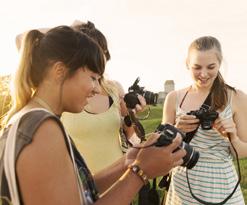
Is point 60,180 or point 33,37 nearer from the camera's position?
point 60,180

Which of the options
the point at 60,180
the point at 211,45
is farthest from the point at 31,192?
the point at 211,45

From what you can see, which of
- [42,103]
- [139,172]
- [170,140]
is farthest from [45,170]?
[170,140]

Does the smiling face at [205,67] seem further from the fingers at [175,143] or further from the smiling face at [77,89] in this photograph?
the smiling face at [77,89]

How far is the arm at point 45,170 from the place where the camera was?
6.11 ft

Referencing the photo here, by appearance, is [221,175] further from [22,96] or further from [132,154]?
[22,96]

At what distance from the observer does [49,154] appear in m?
1.88

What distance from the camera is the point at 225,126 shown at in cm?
369

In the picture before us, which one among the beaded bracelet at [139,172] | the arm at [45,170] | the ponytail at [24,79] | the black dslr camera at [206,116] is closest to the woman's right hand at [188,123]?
the black dslr camera at [206,116]

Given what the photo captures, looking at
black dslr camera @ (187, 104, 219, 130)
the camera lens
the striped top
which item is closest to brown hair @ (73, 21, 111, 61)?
the camera lens

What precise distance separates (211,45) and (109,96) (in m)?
0.99

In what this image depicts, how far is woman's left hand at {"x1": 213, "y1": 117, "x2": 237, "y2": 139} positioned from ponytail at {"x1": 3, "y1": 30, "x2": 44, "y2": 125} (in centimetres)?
189

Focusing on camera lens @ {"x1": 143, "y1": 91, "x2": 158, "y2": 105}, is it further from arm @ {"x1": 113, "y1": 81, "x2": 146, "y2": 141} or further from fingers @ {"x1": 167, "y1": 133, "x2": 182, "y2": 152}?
fingers @ {"x1": 167, "y1": 133, "x2": 182, "y2": 152}

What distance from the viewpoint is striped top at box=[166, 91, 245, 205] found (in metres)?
3.78

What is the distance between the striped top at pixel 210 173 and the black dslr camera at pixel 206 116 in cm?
11
